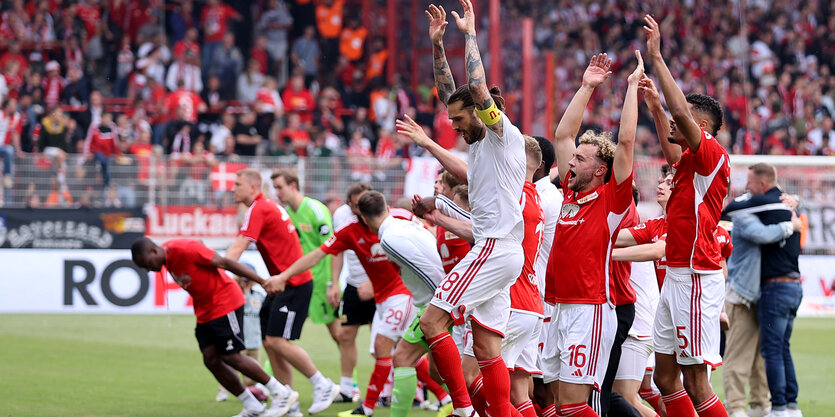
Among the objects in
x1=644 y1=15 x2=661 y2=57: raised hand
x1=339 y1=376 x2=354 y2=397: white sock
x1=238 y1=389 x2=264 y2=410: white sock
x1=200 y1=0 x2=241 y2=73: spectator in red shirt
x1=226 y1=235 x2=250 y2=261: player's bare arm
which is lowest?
x1=339 y1=376 x2=354 y2=397: white sock

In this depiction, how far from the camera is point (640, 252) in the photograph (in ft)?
23.1

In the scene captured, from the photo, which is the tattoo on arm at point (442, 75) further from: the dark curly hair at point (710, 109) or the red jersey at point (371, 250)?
the red jersey at point (371, 250)

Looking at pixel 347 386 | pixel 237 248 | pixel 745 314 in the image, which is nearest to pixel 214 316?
pixel 237 248

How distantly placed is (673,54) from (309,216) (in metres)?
18.9

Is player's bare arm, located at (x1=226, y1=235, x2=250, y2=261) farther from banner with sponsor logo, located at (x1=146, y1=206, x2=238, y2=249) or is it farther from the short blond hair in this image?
banner with sponsor logo, located at (x1=146, y1=206, x2=238, y2=249)

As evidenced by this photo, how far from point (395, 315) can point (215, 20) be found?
1789 cm

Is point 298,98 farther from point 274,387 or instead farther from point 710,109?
point 710,109

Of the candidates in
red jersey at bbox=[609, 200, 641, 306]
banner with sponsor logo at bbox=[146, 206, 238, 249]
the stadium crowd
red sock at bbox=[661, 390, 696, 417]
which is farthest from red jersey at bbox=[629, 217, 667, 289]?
banner with sponsor logo at bbox=[146, 206, 238, 249]

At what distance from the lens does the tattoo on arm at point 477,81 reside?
603cm

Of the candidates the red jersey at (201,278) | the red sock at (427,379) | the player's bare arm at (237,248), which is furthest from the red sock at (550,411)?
the player's bare arm at (237,248)

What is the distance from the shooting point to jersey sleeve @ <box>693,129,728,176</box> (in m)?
6.59

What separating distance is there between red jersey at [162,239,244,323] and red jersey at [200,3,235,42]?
55.8 ft

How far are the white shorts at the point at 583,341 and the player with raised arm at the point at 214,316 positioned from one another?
3415mm

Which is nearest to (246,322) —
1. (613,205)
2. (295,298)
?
(295,298)
